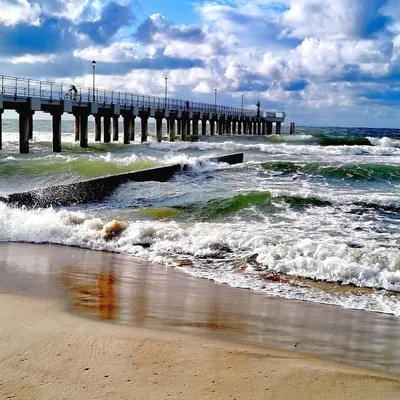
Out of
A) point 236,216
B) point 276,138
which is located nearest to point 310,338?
point 236,216

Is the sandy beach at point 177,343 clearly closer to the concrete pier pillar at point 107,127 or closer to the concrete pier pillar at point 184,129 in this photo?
the concrete pier pillar at point 107,127

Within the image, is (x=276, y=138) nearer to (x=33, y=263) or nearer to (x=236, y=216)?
(x=236, y=216)

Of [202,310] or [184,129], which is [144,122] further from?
[202,310]

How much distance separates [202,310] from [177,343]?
1189 millimetres

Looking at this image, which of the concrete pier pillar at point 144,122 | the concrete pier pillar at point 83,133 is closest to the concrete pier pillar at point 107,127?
the concrete pier pillar at point 83,133

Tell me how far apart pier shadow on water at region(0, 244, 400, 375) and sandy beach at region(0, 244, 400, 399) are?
0.01 meters

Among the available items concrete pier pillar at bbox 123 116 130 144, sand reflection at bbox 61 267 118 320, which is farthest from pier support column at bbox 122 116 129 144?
sand reflection at bbox 61 267 118 320

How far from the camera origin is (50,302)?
5188 millimetres

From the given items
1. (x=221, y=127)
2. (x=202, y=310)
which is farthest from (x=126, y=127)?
(x=202, y=310)

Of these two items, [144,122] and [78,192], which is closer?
[78,192]

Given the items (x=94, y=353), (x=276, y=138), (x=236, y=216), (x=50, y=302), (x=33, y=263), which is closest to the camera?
(x=94, y=353)

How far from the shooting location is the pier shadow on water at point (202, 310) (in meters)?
4.39

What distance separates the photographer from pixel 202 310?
17.2ft

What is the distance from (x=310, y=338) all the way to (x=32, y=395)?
7.92ft
